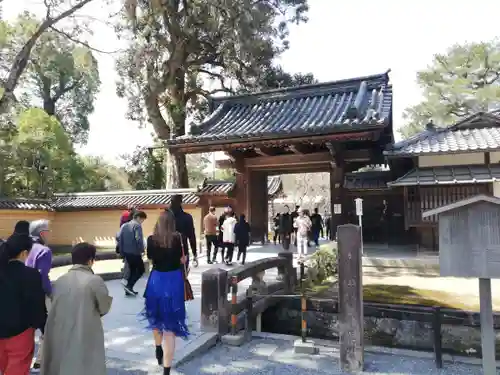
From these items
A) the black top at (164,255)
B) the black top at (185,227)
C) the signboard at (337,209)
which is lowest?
the black top at (164,255)

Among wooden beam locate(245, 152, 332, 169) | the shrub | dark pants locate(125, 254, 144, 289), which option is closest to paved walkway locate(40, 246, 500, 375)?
dark pants locate(125, 254, 144, 289)

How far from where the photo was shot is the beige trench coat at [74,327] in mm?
3248

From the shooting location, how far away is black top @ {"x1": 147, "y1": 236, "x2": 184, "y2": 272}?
14.1 ft

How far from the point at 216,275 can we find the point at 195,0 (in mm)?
17639

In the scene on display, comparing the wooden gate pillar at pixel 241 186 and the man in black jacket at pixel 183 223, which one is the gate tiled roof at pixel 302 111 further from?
the man in black jacket at pixel 183 223

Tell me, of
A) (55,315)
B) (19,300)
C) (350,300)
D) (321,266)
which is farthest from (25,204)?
(350,300)

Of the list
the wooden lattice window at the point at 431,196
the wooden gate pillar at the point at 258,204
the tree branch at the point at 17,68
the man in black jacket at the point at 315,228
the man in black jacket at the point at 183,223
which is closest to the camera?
the man in black jacket at the point at 183,223

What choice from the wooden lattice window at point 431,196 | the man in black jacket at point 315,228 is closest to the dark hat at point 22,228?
the wooden lattice window at point 431,196

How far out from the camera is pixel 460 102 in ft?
107

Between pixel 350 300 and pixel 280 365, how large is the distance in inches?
48.3

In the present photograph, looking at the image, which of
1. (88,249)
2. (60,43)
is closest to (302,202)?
(60,43)

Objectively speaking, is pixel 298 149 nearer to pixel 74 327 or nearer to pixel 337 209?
pixel 337 209

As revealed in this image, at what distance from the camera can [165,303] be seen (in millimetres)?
4336

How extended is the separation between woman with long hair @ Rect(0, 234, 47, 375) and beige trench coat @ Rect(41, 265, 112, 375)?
189mm
